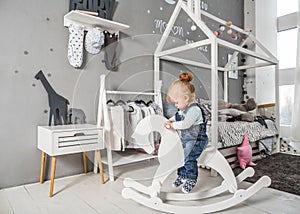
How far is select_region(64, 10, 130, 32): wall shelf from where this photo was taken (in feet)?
5.54

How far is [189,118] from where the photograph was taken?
1175mm

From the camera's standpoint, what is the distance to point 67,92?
1772 mm

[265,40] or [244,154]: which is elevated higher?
[265,40]

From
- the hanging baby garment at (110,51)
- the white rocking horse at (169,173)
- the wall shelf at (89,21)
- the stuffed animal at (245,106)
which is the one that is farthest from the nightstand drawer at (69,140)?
the stuffed animal at (245,106)

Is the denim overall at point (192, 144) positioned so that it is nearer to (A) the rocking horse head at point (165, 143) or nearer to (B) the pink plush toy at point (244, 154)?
(A) the rocking horse head at point (165, 143)

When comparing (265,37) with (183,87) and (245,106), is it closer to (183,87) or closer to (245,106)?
(245,106)

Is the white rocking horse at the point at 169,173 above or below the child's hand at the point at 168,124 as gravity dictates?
below

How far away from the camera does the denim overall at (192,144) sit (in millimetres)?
1198

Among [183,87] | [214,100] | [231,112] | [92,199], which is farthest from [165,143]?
[231,112]

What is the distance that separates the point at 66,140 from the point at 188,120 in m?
0.77

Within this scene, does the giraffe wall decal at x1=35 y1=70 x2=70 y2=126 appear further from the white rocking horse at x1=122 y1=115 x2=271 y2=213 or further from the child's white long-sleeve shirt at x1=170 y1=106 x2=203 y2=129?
the child's white long-sleeve shirt at x1=170 y1=106 x2=203 y2=129

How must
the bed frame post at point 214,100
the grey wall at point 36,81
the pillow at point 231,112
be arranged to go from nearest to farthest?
1. the grey wall at point 36,81
2. the bed frame post at point 214,100
3. the pillow at point 231,112

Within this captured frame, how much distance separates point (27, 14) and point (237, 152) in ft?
6.48

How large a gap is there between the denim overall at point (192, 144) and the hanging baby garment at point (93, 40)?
1.01 metres
